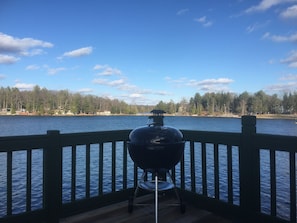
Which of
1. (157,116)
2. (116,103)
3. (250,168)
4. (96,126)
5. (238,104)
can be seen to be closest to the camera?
(250,168)

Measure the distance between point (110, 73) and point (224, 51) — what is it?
20723 mm

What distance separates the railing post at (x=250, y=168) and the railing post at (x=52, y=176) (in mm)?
1871

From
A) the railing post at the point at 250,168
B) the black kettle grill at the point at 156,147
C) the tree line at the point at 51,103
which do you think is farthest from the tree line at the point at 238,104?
the black kettle grill at the point at 156,147

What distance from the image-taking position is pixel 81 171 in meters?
9.93

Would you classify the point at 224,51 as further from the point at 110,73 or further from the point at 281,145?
the point at 281,145

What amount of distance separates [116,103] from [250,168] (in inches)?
2716

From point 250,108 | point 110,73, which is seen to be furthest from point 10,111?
point 250,108

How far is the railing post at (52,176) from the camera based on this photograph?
98.9 inches

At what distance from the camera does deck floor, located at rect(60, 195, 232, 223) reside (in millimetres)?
2631

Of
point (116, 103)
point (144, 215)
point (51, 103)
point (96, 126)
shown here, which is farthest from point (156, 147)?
point (116, 103)

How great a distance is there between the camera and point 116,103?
7069 centimetres

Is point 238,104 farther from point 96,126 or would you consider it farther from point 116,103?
point 96,126

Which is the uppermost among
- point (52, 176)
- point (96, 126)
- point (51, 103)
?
point (51, 103)

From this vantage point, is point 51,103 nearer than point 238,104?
No
